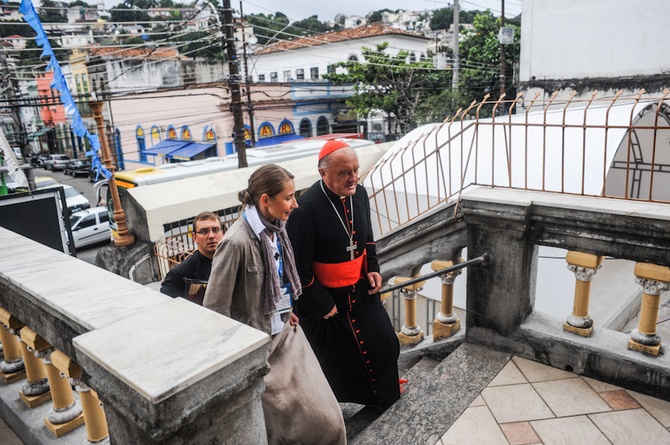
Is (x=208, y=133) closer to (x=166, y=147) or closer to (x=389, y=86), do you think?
(x=166, y=147)

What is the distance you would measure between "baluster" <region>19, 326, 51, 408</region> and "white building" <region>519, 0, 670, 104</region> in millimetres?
16958

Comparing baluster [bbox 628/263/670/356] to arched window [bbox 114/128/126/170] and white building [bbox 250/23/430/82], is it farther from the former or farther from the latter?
arched window [bbox 114/128/126/170]

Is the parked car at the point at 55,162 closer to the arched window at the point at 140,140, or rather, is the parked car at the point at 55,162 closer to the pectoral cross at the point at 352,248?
the arched window at the point at 140,140

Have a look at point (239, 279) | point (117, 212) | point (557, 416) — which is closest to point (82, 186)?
point (117, 212)

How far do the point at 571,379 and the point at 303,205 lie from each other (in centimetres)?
187

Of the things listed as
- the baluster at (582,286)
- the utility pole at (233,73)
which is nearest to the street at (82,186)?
the utility pole at (233,73)

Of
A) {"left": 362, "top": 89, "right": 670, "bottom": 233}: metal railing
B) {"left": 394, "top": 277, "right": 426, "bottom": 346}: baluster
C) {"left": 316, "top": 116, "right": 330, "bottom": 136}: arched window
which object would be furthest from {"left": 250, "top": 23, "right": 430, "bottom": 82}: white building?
{"left": 394, "top": 277, "right": 426, "bottom": 346}: baluster

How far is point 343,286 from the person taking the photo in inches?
116

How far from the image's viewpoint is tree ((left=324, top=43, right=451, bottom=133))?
2355cm

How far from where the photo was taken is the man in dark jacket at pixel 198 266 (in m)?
3.11

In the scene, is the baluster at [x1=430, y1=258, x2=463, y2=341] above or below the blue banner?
below

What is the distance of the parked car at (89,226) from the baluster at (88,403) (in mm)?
14921

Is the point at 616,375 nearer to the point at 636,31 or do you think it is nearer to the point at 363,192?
the point at 363,192

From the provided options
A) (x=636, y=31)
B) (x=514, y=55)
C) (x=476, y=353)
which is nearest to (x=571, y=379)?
(x=476, y=353)
